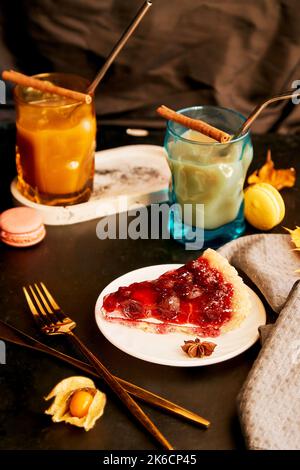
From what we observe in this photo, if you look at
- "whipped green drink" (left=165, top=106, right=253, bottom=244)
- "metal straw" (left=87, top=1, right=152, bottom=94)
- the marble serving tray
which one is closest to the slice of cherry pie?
"whipped green drink" (left=165, top=106, right=253, bottom=244)

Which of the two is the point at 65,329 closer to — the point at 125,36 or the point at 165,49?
the point at 125,36

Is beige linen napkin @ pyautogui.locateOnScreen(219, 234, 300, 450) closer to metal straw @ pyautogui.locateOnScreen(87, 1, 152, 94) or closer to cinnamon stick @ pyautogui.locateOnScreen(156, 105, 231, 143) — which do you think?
cinnamon stick @ pyautogui.locateOnScreen(156, 105, 231, 143)

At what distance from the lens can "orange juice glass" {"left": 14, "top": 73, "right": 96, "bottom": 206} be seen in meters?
1.36

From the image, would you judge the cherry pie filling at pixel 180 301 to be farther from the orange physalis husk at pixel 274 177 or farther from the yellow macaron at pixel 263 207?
the orange physalis husk at pixel 274 177

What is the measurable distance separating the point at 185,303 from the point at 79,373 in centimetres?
20

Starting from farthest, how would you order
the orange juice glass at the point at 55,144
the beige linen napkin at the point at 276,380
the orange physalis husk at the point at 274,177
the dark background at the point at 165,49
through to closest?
the dark background at the point at 165,49 < the orange physalis husk at the point at 274,177 < the orange juice glass at the point at 55,144 < the beige linen napkin at the point at 276,380

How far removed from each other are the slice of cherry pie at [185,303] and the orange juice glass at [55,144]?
0.35 m

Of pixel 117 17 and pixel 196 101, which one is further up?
pixel 117 17

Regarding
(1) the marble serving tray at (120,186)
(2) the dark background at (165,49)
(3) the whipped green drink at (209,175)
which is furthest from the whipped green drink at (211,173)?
(2) the dark background at (165,49)

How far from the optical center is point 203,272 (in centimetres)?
118

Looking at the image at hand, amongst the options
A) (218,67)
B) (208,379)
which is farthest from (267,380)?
(218,67)

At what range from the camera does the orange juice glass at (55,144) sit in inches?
53.6

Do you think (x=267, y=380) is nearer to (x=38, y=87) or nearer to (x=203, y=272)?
(x=203, y=272)

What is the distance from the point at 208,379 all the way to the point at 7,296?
1.27 ft
